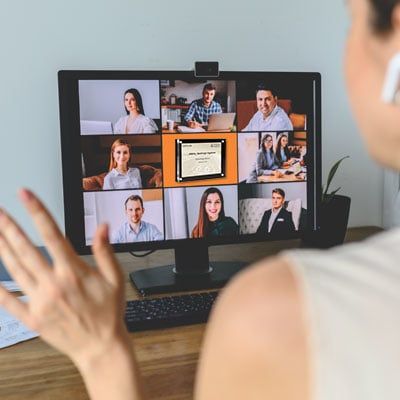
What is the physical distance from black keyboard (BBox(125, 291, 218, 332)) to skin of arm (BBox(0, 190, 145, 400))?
0.44 meters

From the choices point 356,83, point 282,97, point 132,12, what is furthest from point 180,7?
point 356,83

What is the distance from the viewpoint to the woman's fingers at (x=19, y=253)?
26.6 inches

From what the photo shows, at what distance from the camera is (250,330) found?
429 mm

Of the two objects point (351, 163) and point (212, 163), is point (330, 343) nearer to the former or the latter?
point (212, 163)

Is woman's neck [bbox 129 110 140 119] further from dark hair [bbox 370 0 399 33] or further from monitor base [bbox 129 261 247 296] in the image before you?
dark hair [bbox 370 0 399 33]

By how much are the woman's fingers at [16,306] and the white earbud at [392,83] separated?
435 mm

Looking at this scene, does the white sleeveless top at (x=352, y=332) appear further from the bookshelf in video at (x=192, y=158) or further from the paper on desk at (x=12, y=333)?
the bookshelf in video at (x=192, y=158)

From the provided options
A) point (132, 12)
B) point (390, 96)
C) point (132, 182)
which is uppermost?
point (132, 12)

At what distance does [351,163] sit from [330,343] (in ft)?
4.95

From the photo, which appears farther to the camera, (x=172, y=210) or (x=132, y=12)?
(x=132, y=12)

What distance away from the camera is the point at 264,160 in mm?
1399

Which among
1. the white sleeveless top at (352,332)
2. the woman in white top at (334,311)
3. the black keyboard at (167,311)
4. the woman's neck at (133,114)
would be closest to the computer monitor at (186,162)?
the woman's neck at (133,114)

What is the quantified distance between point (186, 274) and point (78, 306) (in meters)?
0.75

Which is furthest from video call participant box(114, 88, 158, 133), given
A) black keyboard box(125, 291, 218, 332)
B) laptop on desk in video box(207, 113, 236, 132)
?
black keyboard box(125, 291, 218, 332)
